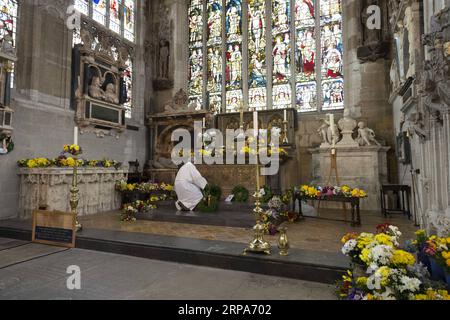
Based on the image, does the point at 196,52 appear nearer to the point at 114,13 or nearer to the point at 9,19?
the point at 114,13

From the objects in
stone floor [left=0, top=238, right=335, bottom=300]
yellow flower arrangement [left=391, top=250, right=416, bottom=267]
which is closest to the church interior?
yellow flower arrangement [left=391, top=250, right=416, bottom=267]

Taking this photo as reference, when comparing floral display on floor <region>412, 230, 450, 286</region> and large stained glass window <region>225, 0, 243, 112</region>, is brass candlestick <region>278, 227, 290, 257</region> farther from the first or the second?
large stained glass window <region>225, 0, 243, 112</region>

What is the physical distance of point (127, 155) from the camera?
11.4 meters

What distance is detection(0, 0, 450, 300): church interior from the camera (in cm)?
388

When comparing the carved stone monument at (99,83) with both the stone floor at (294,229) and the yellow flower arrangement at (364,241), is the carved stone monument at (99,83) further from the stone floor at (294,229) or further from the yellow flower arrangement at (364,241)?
the yellow flower arrangement at (364,241)

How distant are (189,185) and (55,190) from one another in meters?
3.38

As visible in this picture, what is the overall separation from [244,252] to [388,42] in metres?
9.29

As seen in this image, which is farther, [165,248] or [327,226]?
[327,226]

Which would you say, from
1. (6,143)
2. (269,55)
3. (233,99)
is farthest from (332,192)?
(6,143)

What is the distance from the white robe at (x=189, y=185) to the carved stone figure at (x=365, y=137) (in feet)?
17.8

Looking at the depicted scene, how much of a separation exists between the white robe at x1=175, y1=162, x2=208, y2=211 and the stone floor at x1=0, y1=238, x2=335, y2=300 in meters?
3.28
